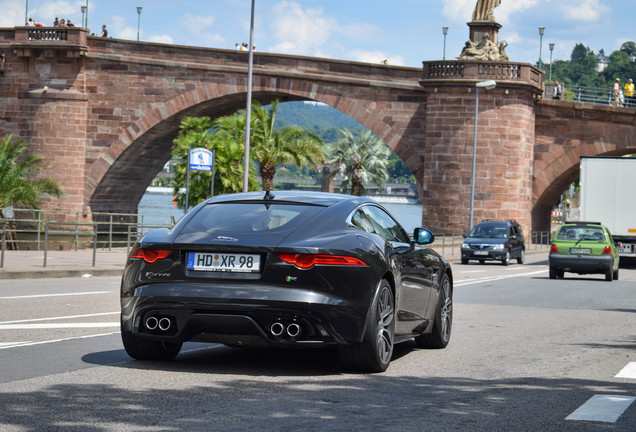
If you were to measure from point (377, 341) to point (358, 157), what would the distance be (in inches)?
2800

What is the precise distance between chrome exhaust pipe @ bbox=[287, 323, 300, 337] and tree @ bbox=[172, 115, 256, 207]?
38.4 m

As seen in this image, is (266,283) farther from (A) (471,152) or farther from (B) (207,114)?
(B) (207,114)

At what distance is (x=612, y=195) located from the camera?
32.1 meters

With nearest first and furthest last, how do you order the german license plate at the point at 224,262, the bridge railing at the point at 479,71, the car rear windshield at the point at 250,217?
the german license plate at the point at 224,262 → the car rear windshield at the point at 250,217 → the bridge railing at the point at 479,71

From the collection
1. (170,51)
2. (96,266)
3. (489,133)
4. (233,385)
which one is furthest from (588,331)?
(170,51)

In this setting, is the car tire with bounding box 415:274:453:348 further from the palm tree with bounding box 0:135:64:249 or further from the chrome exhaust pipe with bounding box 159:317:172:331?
the palm tree with bounding box 0:135:64:249

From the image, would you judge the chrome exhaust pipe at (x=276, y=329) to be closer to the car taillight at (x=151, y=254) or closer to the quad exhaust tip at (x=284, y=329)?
the quad exhaust tip at (x=284, y=329)

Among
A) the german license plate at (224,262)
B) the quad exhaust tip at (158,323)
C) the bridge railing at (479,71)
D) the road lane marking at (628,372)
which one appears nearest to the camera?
the german license plate at (224,262)

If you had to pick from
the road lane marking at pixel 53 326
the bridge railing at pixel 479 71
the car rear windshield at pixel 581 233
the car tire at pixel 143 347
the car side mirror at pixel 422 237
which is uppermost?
the bridge railing at pixel 479 71

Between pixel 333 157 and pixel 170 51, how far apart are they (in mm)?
30105

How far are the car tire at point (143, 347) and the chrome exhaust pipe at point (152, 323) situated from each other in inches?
10.7

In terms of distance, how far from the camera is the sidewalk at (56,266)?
18.9 metres

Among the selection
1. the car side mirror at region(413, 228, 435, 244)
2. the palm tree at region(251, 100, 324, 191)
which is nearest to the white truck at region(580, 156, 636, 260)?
the palm tree at region(251, 100, 324, 191)

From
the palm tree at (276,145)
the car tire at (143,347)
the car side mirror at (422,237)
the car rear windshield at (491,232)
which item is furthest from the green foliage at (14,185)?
the car tire at (143,347)
